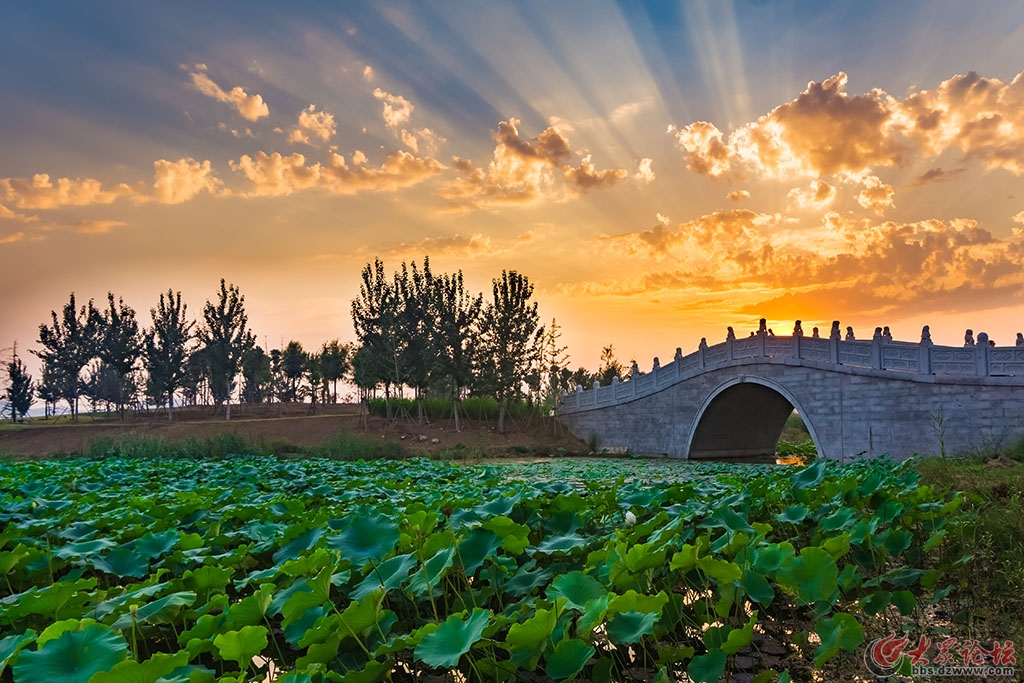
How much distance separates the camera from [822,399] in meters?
18.2

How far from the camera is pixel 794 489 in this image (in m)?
4.44

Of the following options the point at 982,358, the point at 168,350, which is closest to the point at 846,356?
the point at 982,358

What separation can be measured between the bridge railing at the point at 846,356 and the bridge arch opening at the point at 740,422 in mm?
980

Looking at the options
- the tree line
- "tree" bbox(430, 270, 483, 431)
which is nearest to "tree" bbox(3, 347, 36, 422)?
the tree line

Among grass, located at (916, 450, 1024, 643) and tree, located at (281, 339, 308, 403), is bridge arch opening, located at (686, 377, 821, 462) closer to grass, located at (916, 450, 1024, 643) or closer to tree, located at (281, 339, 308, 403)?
grass, located at (916, 450, 1024, 643)

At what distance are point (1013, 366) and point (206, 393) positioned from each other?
4370 centimetres

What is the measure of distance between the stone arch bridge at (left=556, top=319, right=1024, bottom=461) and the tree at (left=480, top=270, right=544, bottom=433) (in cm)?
299

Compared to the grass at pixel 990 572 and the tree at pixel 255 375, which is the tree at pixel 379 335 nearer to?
the tree at pixel 255 375

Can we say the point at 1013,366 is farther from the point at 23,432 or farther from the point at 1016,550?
the point at 23,432

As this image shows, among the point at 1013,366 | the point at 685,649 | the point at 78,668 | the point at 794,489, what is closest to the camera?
the point at 78,668

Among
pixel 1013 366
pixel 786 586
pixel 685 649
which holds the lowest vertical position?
pixel 685 649

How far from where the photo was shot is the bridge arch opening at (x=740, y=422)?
21391 millimetres

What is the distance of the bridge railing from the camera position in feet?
48.6

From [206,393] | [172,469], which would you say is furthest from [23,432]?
[172,469]
